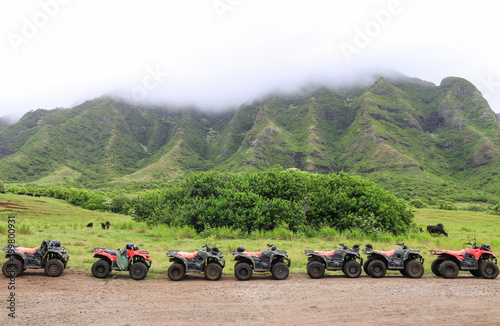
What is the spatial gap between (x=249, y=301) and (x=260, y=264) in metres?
2.70

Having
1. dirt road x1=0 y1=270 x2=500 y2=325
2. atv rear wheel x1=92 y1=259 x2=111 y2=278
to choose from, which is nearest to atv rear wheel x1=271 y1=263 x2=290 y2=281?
dirt road x1=0 y1=270 x2=500 y2=325

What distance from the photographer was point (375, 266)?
11219 millimetres

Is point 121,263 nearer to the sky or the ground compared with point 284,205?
nearer to the ground

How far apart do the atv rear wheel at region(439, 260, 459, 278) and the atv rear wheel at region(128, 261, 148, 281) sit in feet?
36.5

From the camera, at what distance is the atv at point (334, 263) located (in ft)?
35.8

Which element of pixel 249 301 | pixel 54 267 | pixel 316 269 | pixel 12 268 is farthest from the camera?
pixel 316 269

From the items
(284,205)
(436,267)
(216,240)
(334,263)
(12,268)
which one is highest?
(284,205)

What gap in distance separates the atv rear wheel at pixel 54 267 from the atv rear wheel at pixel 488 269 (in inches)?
610

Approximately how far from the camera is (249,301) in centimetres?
805

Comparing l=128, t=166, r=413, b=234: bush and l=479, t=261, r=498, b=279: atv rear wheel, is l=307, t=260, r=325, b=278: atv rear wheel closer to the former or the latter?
l=479, t=261, r=498, b=279: atv rear wheel

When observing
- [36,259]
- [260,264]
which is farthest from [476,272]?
[36,259]

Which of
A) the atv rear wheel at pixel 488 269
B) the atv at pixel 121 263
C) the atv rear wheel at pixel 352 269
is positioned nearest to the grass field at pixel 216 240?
the atv rear wheel at pixel 488 269

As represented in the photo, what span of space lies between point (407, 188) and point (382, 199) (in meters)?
118

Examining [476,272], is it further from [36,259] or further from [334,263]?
[36,259]
